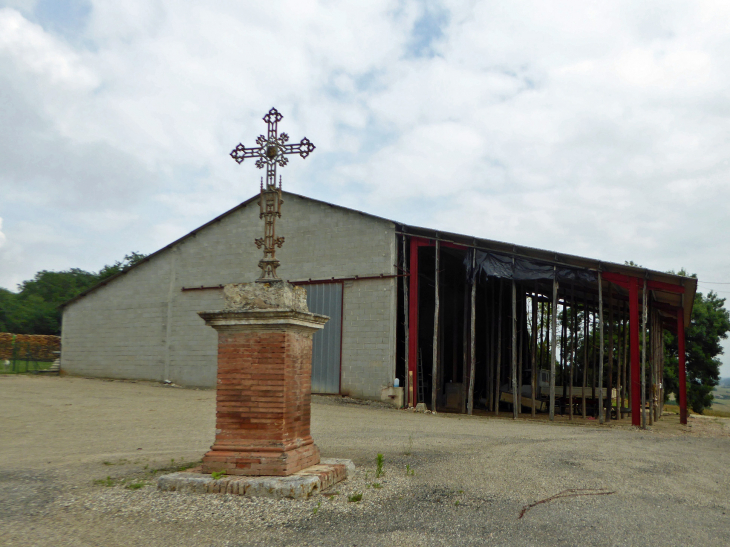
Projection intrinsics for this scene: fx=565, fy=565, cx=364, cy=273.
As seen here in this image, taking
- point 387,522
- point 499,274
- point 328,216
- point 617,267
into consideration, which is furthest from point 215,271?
point 387,522

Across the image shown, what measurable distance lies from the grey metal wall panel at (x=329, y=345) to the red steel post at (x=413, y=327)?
2.25 metres

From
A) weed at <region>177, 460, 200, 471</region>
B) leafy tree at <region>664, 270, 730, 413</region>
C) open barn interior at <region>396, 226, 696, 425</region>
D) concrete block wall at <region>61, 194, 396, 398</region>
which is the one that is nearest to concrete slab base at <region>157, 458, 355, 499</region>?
weed at <region>177, 460, 200, 471</region>

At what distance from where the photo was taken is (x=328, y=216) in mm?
18453

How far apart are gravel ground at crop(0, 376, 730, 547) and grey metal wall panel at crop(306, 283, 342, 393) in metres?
6.49

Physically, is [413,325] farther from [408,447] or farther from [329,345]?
[408,447]

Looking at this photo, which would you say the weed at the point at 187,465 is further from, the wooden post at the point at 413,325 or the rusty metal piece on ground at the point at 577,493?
the wooden post at the point at 413,325

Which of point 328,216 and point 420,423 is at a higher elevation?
point 328,216

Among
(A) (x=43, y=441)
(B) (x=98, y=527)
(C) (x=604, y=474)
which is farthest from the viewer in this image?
(A) (x=43, y=441)

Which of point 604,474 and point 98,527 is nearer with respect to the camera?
point 98,527

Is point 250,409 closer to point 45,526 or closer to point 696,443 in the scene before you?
point 45,526

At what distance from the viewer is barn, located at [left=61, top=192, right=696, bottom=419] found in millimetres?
15492

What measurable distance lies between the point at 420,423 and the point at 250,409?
7797 mm

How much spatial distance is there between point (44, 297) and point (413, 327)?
46.8 meters

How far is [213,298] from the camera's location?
2023 cm
